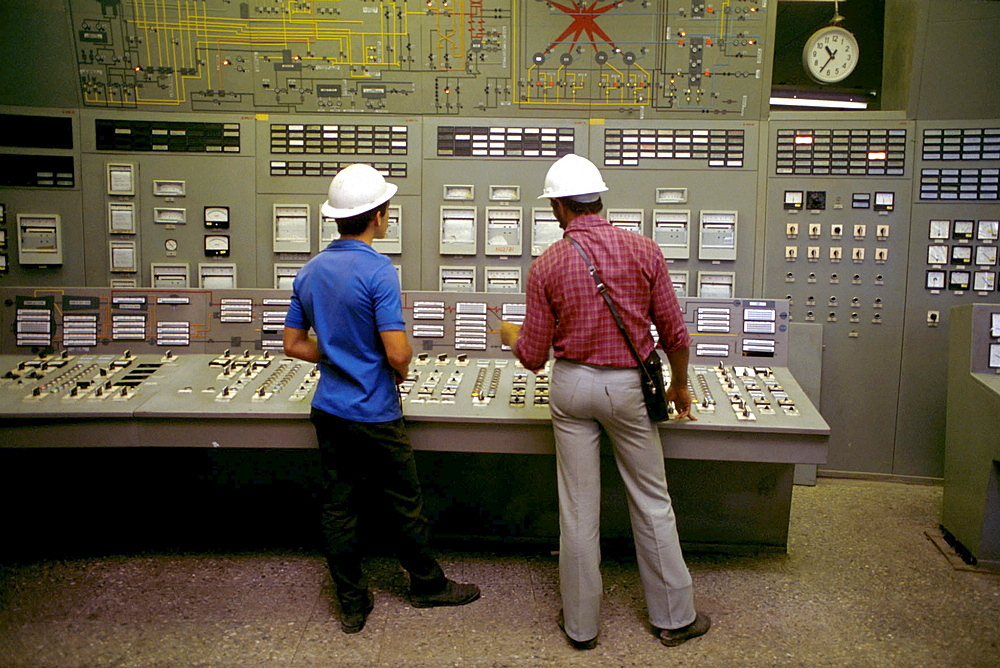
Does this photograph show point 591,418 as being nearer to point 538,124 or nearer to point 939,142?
point 538,124

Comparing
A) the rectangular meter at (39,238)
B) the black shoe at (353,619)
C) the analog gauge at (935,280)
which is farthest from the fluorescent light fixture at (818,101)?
the black shoe at (353,619)

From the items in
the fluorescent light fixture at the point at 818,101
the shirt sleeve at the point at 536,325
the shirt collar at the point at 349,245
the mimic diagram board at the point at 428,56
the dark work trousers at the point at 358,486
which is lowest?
the dark work trousers at the point at 358,486

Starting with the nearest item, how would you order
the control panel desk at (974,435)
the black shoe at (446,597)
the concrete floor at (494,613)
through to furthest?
1. the concrete floor at (494,613)
2. the black shoe at (446,597)
3. the control panel desk at (974,435)

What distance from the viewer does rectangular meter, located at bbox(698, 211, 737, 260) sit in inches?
130

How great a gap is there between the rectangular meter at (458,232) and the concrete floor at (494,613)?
146 centimetres

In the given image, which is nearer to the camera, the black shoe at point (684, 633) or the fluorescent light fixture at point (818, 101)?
the black shoe at point (684, 633)

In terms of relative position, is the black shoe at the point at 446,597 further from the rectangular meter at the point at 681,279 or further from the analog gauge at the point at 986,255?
the analog gauge at the point at 986,255

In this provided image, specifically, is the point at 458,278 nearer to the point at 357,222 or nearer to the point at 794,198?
the point at 357,222

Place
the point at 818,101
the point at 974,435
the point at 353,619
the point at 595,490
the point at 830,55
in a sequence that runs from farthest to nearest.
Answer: the point at 818,101
the point at 830,55
the point at 974,435
the point at 353,619
the point at 595,490

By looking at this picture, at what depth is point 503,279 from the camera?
3.32 m

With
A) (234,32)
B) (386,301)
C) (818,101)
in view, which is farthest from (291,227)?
(818,101)

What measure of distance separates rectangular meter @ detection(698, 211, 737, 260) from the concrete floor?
4.48ft

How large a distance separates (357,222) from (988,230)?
10.1 ft

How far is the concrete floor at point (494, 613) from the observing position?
6.43ft
